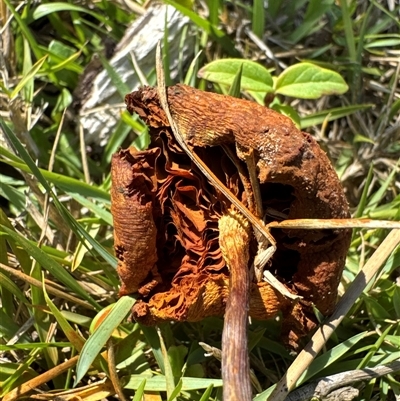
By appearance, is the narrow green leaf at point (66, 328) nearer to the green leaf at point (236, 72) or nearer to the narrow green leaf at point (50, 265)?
the narrow green leaf at point (50, 265)

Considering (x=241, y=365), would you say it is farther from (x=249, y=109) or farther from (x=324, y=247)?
(x=249, y=109)

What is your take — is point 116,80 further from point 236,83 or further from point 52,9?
point 236,83

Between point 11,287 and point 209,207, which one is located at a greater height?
point 209,207

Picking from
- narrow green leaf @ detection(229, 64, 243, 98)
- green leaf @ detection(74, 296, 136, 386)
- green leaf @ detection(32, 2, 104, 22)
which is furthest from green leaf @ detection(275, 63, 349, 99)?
green leaf @ detection(74, 296, 136, 386)

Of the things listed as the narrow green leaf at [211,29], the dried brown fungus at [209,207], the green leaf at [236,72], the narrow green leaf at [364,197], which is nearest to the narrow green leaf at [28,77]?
the narrow green leaf at [211,29]

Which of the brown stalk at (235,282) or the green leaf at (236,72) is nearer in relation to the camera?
the brown stalk at (235,282)

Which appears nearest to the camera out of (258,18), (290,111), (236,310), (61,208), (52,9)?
(236,310)

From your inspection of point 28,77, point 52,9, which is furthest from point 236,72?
point 52,9
